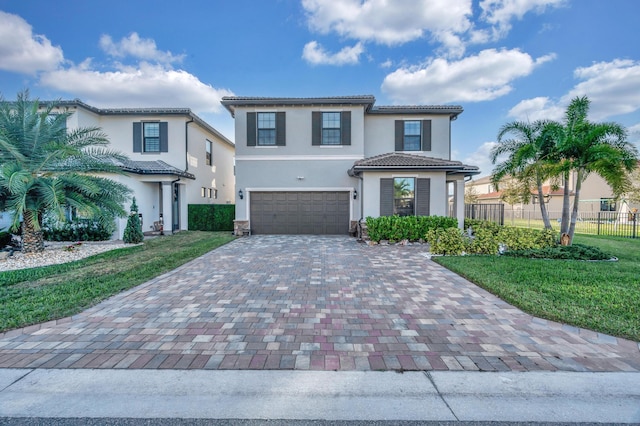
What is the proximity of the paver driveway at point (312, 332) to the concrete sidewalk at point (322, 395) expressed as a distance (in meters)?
0.16

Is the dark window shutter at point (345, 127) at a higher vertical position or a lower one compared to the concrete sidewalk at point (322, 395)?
higher

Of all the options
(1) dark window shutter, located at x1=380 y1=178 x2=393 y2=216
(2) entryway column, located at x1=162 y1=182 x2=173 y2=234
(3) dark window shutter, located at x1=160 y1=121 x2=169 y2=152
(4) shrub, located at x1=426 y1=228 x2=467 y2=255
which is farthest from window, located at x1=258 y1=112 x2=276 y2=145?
(4) shrub, located at x1=426 y1=228 x2=467 y2=255

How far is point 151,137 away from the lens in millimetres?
15297

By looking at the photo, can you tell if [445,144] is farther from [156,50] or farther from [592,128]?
[156,50]

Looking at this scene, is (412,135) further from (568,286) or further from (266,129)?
(568,286)

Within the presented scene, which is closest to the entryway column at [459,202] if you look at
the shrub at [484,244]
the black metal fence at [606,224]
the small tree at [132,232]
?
the shrub at [484,244]

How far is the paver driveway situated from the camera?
3.08 m

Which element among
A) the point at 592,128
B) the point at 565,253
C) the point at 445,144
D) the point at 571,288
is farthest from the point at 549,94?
the point at 571,288

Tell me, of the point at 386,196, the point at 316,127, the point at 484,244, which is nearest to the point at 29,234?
the point at 316,127

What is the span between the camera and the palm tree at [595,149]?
26.1 feet

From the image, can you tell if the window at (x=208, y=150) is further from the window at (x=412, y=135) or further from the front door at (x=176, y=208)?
the window at (x=412, y=135)

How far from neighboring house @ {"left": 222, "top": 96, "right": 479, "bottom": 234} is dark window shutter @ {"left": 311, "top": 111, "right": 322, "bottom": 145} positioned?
45 millimetres

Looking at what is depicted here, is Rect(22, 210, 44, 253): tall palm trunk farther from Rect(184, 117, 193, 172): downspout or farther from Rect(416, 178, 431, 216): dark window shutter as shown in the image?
Rect(416, 178, 431, 216): dark window shutter

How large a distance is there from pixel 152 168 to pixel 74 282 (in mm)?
9103
